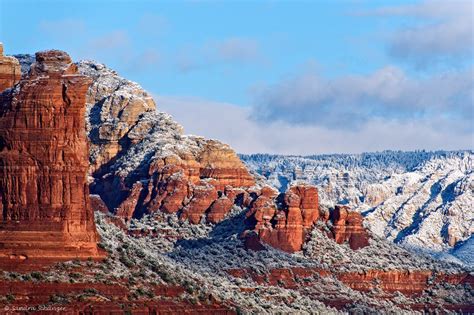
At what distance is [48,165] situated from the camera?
146500 millimetres

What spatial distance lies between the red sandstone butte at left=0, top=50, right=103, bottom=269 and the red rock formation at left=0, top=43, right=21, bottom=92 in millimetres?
12539

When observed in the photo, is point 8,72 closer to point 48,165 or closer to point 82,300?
point 48,165

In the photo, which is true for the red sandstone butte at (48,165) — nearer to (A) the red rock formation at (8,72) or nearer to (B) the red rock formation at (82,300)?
(B) the red rock formation at (82,300)

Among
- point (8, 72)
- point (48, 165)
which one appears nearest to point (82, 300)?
point (48, 165)

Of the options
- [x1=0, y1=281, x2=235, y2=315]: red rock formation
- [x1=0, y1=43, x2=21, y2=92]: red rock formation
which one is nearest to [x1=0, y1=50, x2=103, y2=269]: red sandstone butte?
[x1=0, y1=281, x2=235, y2=315]: red rock formation

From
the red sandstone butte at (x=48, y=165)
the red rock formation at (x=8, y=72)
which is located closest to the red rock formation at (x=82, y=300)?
the red sandstone butte at (x=48, y=165)

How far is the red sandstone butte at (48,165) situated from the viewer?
14562cm

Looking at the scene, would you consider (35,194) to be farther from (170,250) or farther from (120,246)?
(170,250)

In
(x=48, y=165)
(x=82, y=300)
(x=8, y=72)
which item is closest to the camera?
(x=82, y=300)

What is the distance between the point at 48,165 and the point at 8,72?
15.9 meters

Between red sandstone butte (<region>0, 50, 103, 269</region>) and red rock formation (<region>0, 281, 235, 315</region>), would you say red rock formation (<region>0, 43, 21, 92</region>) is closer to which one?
red sandstone butte (<region>0, 50, 103, 269</region>)

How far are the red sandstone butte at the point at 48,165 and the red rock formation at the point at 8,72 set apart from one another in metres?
12.5

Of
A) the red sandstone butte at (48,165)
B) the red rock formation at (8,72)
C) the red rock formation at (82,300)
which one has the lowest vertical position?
the red rock formation at (82,300)

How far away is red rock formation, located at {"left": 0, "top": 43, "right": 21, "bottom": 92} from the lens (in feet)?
524
